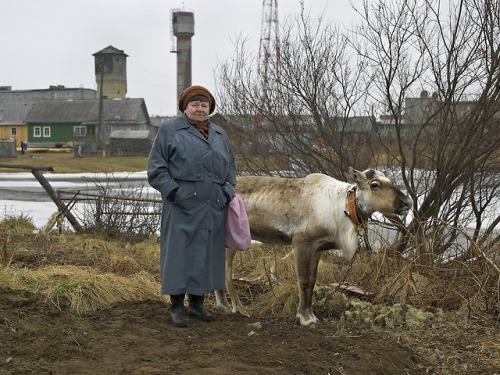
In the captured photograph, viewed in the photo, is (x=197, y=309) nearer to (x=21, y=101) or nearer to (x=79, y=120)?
(x=79, y=120)

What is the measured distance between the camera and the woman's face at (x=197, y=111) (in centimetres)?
569

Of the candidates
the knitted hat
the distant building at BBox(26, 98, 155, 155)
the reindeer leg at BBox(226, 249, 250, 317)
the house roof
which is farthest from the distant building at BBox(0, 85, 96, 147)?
the knitted hat

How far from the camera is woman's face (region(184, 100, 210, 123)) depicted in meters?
5.69

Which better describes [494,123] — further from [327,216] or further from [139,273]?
[139,273]

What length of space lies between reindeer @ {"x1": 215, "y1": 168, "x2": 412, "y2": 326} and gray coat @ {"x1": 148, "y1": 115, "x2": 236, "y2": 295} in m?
1.03

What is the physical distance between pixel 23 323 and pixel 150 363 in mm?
1460

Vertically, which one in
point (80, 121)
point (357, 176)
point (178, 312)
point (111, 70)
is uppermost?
point (111, 70)

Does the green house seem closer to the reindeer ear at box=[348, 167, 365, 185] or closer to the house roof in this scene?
the house roof

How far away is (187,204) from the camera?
549 centimetres

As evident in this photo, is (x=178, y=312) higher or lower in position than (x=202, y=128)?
lower

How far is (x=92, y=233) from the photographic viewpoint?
12.2 m

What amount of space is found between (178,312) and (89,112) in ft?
219

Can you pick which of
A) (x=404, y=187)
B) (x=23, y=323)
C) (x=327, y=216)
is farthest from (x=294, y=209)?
(x=404, y=187)

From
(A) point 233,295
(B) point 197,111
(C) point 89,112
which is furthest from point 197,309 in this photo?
(C) point 89,112
